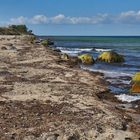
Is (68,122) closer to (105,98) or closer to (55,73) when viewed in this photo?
(105,98)

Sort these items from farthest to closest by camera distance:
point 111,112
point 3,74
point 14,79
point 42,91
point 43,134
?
1. point 3,74
2. point 14,79
3. point 42,91
4. point 111,112
5. point 43,134

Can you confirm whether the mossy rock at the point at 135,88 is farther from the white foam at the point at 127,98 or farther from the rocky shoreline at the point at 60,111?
the rocky shoreline at the point at 60,111

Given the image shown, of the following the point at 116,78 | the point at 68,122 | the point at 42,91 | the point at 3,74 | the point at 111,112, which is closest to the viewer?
the point at 68,122

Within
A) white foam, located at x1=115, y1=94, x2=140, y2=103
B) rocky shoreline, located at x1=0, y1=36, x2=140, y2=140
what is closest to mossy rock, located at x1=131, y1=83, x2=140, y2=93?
white foam, located at x1=115, y1=94, x2=140, y2=103

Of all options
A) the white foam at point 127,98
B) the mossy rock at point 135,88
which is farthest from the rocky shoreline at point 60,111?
the mossy rock at point 135,88

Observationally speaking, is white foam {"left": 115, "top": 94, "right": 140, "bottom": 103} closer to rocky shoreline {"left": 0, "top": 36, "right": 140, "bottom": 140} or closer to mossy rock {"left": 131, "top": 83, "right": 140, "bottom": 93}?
rocky shoreline {"left": 0, "top": 36, "right": 140, "bottom": 140}

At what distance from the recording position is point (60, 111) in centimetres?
1720

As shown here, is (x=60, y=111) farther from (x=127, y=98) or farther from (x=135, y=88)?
(x=135, y=88)

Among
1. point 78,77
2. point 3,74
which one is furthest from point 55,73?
point 3,74

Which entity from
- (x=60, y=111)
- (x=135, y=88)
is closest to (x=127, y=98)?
(x=135, y=88)

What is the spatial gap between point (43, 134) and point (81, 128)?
59.4 inches

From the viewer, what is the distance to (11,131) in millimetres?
14383

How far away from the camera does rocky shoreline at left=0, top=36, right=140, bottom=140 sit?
1452 centimetres

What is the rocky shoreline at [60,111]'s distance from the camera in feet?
47.6
